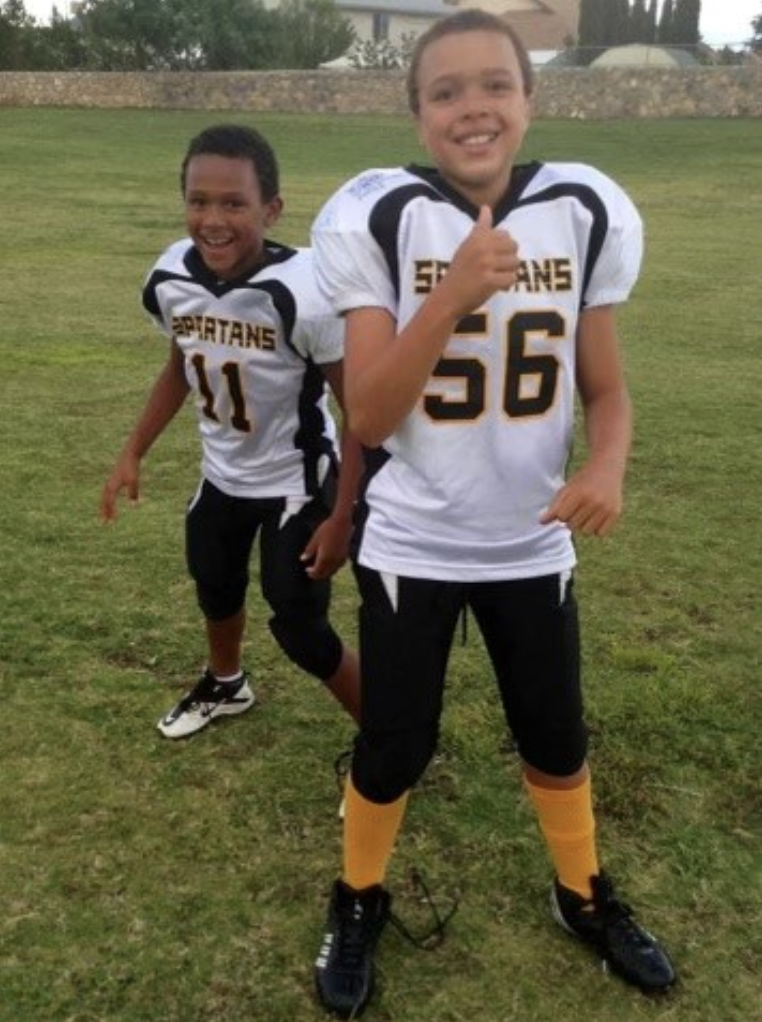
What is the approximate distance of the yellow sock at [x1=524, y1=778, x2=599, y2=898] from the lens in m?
2.67

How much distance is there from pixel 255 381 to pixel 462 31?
3.62ft

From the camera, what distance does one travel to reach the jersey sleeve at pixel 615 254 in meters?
2.34

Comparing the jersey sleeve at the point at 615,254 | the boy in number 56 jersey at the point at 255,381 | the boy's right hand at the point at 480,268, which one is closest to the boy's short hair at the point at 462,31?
the jersey sleeve at the point at 615,254

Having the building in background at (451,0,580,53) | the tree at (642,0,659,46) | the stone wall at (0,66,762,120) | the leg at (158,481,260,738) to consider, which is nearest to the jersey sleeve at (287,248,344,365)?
the leg at (158,481,260,738)

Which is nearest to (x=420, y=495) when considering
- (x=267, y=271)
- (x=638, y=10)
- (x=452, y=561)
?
(x=452, y=561)

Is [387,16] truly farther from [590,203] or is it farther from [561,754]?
[561,754]

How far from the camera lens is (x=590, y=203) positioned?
2.31 metres

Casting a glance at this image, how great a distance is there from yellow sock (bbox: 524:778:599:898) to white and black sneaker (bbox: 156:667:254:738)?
1184 millimetres

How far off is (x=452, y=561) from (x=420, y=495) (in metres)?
0.14

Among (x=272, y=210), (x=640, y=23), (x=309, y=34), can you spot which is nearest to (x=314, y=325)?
(x=272, y=210)

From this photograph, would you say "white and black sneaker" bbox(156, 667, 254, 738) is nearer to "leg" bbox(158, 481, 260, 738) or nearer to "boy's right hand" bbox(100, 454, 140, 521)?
"leg" bbox(158, 481, 260, 738)

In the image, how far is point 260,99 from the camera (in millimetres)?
34781

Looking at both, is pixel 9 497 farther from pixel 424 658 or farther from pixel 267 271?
pixel 424 658

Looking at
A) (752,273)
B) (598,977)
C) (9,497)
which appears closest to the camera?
(598,977)
